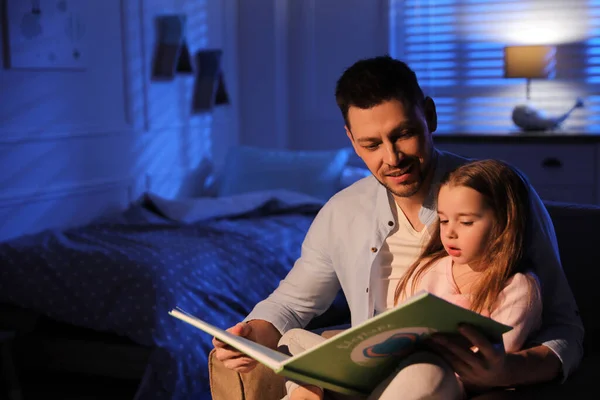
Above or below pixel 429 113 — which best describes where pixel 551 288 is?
below

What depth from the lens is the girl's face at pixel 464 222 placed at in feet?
5.03

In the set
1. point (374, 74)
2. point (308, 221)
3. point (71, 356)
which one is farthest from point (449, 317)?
point (308, 221)

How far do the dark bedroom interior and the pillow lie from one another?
1 centimetres

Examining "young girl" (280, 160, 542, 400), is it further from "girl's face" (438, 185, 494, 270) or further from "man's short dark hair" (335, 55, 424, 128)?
"man's short dark hair" (335, 55, 424, 128)

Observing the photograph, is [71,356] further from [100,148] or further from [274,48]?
[274,48]

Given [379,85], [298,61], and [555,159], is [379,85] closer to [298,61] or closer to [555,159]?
[555,159]

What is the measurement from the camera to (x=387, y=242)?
1.88 m

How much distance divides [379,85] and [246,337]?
1.95 ft

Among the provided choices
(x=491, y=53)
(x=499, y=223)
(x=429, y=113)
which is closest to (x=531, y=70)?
(x=491, y=53)

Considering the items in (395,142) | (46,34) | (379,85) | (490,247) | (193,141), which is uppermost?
(46,34)

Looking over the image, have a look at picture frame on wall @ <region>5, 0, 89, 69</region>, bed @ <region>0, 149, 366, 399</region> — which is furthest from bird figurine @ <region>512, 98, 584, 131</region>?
picture frame on wall @ <region>5, 0, 89, 69</region>

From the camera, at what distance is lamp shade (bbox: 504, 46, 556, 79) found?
424cm

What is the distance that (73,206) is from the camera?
3.74 meters

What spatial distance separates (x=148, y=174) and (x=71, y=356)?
1.49 m
